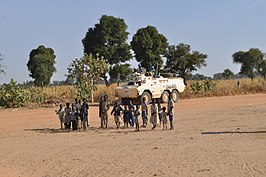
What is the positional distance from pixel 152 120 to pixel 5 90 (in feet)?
56.9

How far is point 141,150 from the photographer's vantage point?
42.8 feet

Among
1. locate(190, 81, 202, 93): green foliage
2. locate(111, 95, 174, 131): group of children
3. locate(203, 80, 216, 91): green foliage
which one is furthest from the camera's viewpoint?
locate(203, 80, 216, 91): green foliage

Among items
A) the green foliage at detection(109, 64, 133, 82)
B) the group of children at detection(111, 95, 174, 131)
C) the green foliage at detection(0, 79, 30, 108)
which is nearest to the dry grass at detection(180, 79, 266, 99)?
the green foliage at detection(109, 64, 133, 82)

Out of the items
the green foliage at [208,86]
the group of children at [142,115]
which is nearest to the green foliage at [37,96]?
the green foliage at [208,86]

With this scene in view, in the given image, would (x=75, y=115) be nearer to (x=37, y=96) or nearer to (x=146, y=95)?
(x=146, y=95)

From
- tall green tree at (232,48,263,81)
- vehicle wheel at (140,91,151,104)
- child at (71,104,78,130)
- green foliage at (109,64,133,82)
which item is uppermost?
tall green tree at (232,48,263,81)

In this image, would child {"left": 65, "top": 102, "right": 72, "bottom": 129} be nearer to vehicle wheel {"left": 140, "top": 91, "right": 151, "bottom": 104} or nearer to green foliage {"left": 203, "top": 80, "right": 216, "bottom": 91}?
vehicle wheel {"left": 140, "top": 91, "right": 151, "bottom": 104}

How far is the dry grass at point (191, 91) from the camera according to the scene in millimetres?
35906

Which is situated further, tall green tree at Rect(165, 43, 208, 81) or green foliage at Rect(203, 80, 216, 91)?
tall green tree at Rect(165, 43, 208, 81)

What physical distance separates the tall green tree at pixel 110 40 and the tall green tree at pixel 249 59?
20.8 meters

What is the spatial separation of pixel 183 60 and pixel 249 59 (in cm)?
1493

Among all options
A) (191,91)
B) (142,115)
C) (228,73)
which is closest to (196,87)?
(191,91)

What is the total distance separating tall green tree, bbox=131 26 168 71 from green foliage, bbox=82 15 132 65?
151 cm

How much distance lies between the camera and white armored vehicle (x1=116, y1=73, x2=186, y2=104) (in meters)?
28.8
